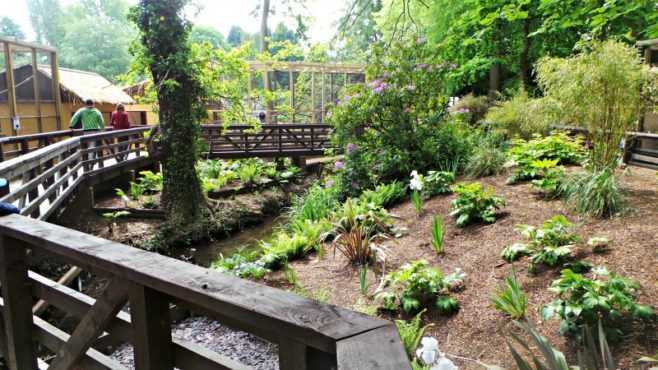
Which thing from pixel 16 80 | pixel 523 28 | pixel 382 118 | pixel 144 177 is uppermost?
pixel 523 28

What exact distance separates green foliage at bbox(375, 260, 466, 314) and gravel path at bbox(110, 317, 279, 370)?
5.16 ft

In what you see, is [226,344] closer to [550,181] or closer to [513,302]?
[513,302]

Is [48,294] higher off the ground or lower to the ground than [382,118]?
lower

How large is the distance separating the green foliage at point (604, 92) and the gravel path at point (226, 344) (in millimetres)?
4466

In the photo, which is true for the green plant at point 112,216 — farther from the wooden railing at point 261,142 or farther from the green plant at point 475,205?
the green plant at point 475,205

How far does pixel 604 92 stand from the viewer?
5.50 metres

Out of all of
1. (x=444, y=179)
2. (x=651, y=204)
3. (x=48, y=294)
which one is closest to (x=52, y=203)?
(x=48, y=294)

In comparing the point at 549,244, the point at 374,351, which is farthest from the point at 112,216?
the point at 374,351

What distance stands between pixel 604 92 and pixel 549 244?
237 centimetres

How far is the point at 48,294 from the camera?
2.25 metres

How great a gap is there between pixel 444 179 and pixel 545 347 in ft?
17.6

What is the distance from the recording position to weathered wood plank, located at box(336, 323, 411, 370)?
3.11 feet

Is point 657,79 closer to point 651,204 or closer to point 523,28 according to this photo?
point 651,204

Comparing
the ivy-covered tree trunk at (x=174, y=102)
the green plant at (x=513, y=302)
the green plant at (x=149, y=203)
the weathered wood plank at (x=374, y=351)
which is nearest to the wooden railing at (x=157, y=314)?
the weathered wood plank at (x=374, y=351)
